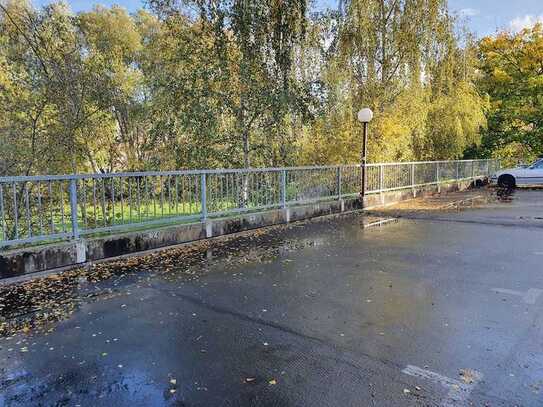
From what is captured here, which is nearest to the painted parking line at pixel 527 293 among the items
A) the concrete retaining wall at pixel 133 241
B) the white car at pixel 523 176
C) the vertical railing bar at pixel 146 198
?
the concrete retaining wall at pixel 133 241

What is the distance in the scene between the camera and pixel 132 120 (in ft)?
45.0

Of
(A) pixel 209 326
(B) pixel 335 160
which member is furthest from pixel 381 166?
(A) pixel 209 326

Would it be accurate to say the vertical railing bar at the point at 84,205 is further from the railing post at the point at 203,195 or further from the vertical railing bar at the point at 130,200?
the railing post at the point at 203,195

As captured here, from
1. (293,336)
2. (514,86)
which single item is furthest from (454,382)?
(514,86)

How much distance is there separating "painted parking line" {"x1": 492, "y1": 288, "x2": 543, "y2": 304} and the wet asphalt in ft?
0.06

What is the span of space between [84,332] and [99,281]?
142 cm

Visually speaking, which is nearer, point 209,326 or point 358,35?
point 209,326

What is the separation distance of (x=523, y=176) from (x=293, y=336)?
56.1ft

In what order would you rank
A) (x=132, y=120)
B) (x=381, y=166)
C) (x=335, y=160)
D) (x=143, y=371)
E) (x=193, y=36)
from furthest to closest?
(x=132, y=120), (x=335, y=160), (x=381, y=166), (x=193, y=36), (x=143, y=371)

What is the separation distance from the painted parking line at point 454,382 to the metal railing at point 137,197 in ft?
13.4

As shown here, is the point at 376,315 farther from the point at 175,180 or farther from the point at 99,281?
the point at 175,180

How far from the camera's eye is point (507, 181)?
1711 cm

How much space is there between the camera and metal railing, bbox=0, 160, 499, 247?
4953 mm

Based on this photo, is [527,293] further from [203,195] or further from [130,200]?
[130,200]
